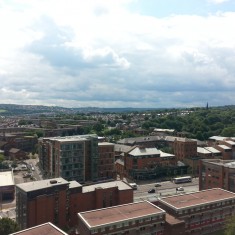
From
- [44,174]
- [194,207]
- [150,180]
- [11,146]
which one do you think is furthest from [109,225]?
[11,146]

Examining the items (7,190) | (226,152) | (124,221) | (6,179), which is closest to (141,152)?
(226,152)

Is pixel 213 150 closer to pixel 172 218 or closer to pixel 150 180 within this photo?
pixel 150 180

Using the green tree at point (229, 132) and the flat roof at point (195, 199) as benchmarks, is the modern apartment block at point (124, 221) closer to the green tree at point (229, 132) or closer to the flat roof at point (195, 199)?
the flat roof at point (195, 199)

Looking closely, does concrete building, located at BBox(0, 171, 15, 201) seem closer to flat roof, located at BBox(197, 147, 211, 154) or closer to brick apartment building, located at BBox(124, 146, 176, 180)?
brick apartment building, located at BBox(124, 146, 176, 180)

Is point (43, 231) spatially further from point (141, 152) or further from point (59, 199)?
point (141, 152)

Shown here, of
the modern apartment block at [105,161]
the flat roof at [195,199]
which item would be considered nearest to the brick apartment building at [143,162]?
the modern apartment block at [105,161]

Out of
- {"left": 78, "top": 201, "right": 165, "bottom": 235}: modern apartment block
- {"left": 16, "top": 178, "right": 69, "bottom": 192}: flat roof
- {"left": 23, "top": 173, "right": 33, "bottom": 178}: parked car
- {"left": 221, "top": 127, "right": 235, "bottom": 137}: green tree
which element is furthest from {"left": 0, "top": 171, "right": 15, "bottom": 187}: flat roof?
A: {"left": 221, "top": 127, "right": 235, "bottom": 137}: green tree
